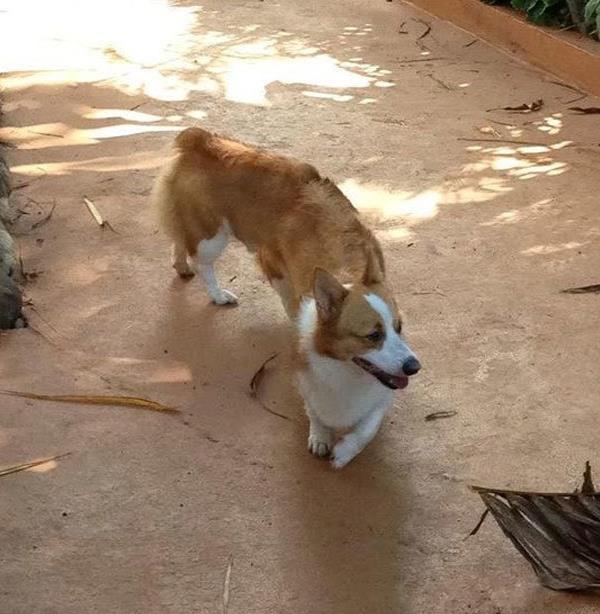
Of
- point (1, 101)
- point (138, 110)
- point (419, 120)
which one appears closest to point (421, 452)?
point (419, 120)

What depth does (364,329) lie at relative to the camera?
108 inches

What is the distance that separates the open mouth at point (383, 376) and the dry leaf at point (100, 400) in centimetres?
79

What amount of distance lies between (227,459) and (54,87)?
3823 mm

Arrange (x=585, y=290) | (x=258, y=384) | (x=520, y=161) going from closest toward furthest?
(x=258, y=384)
(x=585, y=290)
(x=520, y=161)

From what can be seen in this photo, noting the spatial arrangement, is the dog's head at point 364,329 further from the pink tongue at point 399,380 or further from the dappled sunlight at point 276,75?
the dappled sunlight at point 276,75

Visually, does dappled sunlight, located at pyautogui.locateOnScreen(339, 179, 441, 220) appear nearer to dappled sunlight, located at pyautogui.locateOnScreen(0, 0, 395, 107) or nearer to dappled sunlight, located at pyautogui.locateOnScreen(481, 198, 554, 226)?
dappled sunlight, located at pyautogui.locateOnScreen(481, 198, 554, 226)

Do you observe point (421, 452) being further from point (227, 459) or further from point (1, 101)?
point (1, 101)

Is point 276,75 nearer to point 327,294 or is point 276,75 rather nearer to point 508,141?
point 508,141

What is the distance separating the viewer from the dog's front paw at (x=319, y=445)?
306 centimetres

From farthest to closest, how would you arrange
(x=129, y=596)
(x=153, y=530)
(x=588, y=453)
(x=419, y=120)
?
1. (x=419, y=120)
2. (x=588, y=453)
3. (x=153, y=530)
4. (x=129, y=596)

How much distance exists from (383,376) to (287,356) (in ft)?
2.74

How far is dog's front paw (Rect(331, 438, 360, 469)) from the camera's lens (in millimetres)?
3012

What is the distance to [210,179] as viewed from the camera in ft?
11.6

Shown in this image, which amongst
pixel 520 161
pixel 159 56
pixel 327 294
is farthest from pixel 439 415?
pixel 159 56
